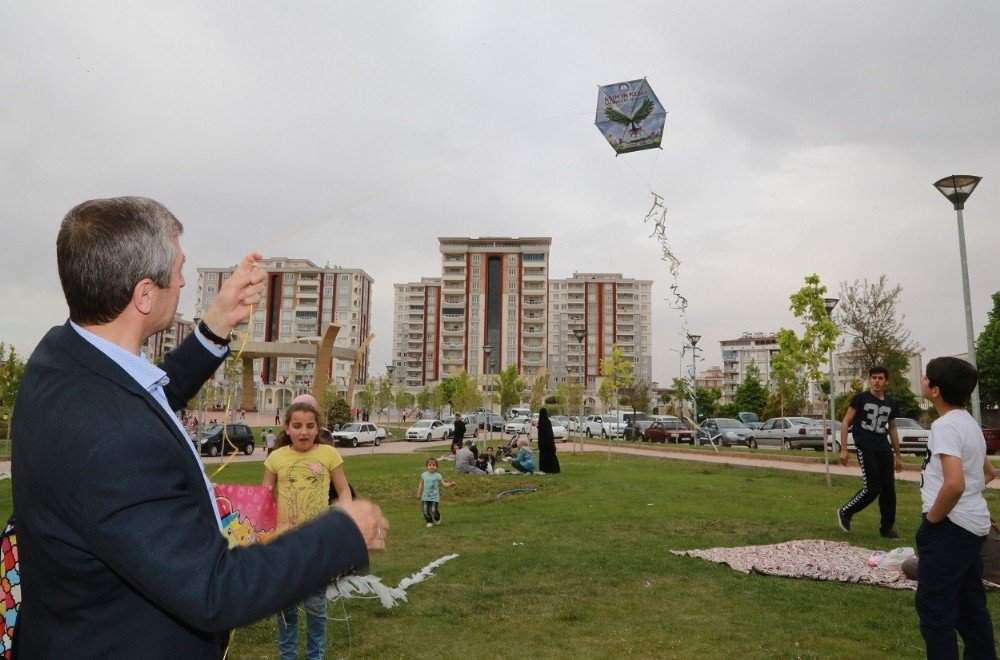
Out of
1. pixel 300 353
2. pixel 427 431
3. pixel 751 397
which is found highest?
pixel 300 353

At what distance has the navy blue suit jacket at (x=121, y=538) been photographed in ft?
4.40

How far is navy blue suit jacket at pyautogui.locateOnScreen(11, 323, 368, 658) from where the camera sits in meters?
1.34

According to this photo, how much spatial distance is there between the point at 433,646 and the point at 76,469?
419 centimetres

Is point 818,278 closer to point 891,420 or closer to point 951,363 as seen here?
point 891,420

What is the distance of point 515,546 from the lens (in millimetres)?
8664

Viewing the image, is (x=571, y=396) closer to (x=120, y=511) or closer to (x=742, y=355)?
(x=120, y=511)

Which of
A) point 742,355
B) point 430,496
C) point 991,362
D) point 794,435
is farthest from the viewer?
point 742,355

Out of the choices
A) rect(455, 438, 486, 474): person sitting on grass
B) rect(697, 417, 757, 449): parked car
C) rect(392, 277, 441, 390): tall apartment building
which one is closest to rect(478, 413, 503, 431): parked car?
rect(697, 417, 757, 449): parked car

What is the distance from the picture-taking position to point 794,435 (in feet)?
98.8

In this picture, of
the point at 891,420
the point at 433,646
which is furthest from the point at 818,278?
the point at 433,646

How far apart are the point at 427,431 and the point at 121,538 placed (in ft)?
145

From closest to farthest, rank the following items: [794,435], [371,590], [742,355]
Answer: [371,590], [794,435], [742,355]

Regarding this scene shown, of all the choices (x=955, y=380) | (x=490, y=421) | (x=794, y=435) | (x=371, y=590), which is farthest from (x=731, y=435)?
(x=955, y=380)

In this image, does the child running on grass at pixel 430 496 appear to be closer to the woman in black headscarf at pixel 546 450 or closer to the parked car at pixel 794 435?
the woman in black headscarf at pixel 546 450
